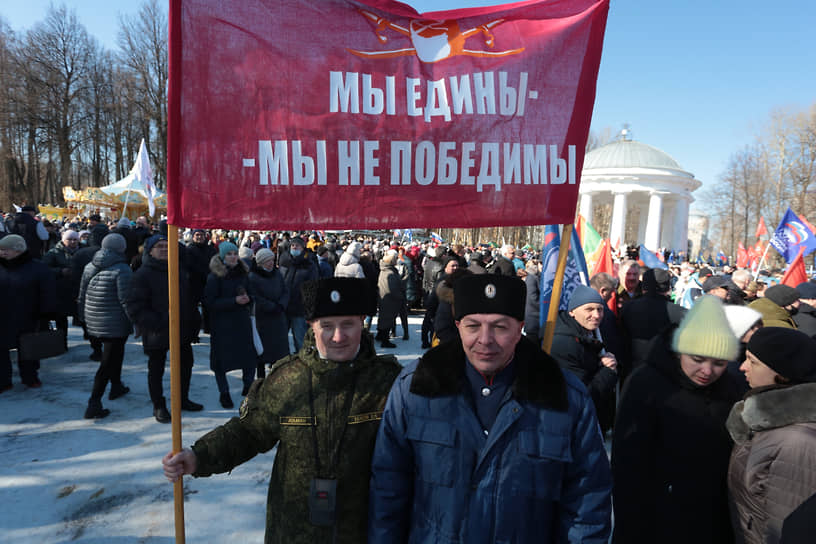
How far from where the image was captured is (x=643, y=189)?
154ft

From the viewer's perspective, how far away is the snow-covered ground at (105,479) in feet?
10.5

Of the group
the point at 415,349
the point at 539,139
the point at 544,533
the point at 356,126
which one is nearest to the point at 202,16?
the point at 356,126

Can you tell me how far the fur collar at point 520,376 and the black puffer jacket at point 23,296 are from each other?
5.98m

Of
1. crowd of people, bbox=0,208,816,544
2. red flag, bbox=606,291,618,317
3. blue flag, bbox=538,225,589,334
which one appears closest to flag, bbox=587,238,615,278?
red flag, bbox=606,291,618,317

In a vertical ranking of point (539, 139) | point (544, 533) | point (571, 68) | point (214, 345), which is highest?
point (571, 68)

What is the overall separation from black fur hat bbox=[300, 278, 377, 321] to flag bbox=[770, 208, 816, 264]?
10228mm

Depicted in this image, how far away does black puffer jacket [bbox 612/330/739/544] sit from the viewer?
231 centimetres

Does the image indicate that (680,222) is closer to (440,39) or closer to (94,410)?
(440,39)

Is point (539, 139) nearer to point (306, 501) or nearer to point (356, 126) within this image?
point (356, 126)

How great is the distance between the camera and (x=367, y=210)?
7.62ft

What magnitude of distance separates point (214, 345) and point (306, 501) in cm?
398

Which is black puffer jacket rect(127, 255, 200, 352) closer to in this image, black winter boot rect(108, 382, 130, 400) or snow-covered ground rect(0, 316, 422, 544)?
snow-covered ground rect(0, 316, 422, 544)

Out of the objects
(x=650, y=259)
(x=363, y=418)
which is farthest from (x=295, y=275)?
(x=650, y=259)

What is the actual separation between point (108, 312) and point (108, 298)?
189 mm
